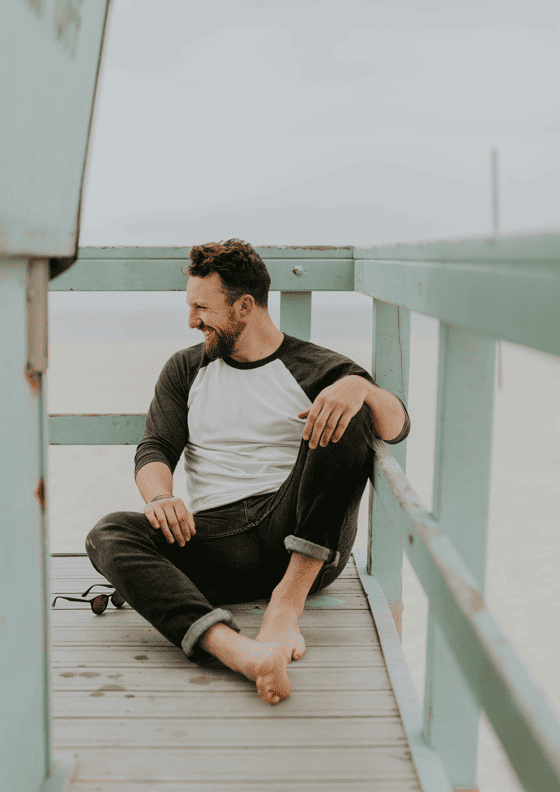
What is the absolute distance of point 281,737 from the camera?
126 cm

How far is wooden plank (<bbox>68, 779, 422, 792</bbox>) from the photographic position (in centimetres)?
113

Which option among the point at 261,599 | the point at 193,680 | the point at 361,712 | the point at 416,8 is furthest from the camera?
the point at 416,8

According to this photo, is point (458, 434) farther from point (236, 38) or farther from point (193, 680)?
point (236, 38)

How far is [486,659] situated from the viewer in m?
0.73

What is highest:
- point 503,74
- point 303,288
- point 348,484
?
point 503,74

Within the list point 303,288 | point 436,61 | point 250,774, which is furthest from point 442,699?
point 436,61

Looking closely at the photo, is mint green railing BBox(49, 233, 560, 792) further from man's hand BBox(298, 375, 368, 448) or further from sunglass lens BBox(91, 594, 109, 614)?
sunglass lens BBox(91, 594, 109, 614)

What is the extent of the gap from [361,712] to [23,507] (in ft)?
2.68

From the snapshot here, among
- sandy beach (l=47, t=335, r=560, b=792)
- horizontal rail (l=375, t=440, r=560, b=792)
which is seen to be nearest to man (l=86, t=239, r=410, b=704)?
horizontal rail (l=375, t=440, r=560, b=792)

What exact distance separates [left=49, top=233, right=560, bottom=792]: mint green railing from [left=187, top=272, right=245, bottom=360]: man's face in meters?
0.39

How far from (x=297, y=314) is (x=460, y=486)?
130 cm

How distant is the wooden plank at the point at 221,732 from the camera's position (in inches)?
49.1

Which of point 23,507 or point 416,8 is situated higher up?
point 416,8

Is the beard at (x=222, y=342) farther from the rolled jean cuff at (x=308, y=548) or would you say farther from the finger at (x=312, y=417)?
the rolled jean cuff at (x=308, y=548)
